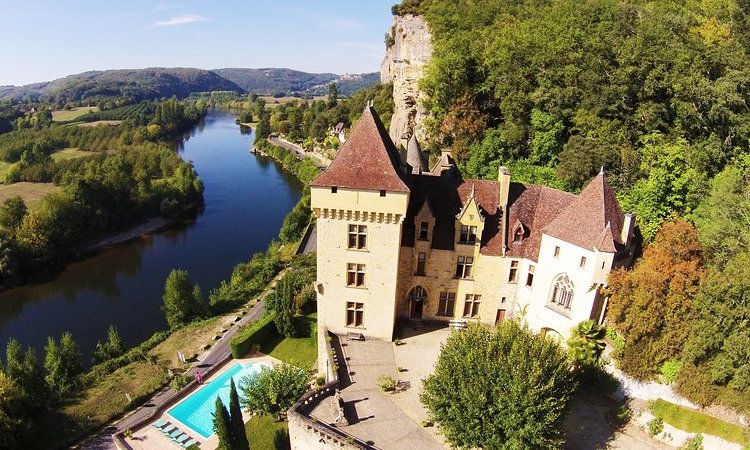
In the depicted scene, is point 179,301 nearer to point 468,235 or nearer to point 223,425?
point 223,425

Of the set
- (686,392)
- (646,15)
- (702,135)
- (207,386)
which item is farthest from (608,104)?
(207,386)

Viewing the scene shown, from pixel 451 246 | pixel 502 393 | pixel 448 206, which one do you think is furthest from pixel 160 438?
pixel 448 206

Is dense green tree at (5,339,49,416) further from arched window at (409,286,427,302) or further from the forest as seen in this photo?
the forest

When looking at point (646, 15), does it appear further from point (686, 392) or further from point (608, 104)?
point (686, 392)

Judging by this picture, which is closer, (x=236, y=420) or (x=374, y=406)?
(x=374, y=406)

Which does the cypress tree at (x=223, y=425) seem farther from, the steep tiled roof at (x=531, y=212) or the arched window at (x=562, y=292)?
the arched window at (x=562, y=292)

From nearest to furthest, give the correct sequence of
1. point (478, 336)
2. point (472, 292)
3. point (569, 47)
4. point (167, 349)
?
point (478, 336), point (472, 292), point (167, 349), point (569, 47)

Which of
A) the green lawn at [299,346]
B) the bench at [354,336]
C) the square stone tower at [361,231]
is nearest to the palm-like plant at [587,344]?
the square stone tower at [361,231]
